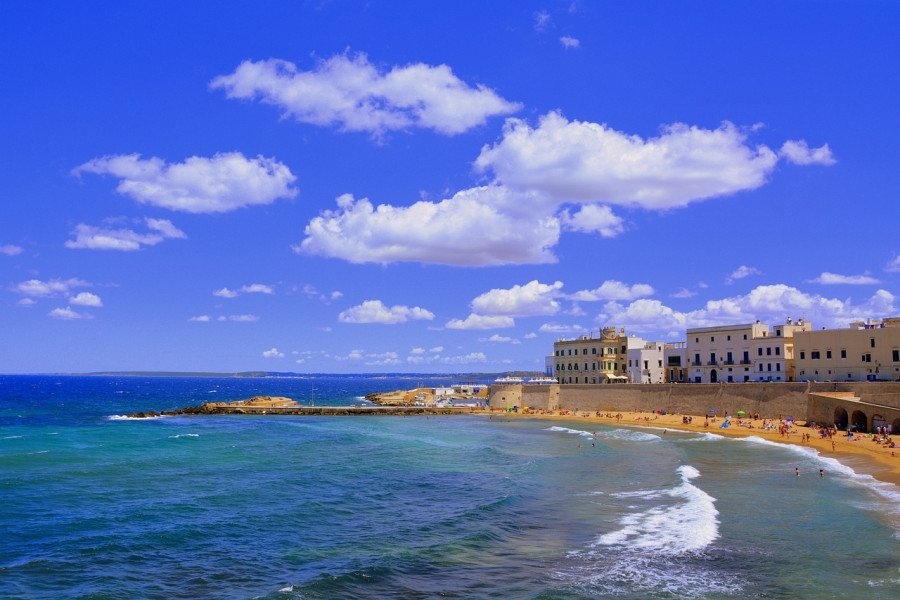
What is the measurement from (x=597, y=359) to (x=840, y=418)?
37.8 m

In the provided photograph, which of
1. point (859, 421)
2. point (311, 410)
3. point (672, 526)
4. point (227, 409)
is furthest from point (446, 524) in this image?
point (227, 409)

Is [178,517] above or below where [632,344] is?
below

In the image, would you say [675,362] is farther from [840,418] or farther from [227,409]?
[227,409]

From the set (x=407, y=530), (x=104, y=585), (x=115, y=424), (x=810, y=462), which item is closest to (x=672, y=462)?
(x=810, y=462)

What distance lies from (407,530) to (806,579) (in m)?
14.4

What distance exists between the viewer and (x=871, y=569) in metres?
20.8

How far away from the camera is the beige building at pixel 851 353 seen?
59531 mm

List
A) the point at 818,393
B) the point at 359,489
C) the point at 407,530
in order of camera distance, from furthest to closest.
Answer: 1. the point at 818,393
2. the point at 359,489
3. the point at 407,530

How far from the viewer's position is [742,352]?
7362 cm

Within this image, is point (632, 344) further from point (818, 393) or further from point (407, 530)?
point (407, 530)

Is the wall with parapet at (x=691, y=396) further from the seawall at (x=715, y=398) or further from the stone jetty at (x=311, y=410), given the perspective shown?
the stone jetty at (x=311, y=410)

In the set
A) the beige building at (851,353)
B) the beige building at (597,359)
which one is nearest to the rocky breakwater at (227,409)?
the beige building at (597,359)

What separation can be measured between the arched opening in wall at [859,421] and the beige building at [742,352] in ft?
47.9

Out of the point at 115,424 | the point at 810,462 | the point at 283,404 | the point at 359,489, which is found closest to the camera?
the point at 359,489
